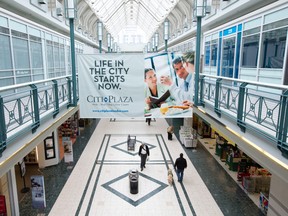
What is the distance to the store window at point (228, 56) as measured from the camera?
1291 centimetres

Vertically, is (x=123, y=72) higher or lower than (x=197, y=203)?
higher

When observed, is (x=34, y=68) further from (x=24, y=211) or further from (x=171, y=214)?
(x=171, y=214)

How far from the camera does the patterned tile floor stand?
352 inches

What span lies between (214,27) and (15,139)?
14325mm

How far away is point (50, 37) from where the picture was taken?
51.4 ft

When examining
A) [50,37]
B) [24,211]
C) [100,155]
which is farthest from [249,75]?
[50,37]

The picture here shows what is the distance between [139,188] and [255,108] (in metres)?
6.59

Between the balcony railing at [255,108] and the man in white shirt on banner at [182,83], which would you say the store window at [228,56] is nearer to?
the balcony railing at [255,108]

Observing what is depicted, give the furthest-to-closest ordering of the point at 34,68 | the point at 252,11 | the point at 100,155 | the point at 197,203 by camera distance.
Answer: the point at 100,155 → the point at 34,68 → the point at 252,11 → the point at 197,203

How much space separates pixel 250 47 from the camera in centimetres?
1114

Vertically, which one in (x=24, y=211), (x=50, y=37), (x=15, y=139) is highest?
(x=50, y=37)

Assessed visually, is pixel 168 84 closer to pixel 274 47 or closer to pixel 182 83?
pixel 182 83

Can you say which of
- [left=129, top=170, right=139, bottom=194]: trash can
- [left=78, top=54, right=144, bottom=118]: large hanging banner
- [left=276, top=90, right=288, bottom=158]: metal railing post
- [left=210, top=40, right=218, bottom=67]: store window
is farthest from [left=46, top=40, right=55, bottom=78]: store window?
[left=276, top=90, right=288, bottom=158]: metal railing post

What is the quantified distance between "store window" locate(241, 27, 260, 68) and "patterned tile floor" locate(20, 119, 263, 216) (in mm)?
5574
